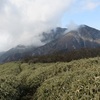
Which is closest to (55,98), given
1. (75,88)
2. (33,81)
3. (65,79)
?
(65,79)

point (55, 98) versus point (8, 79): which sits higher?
point (8, 79)

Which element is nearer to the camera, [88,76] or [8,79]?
[88,76]

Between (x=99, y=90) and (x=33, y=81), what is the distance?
1230 cm

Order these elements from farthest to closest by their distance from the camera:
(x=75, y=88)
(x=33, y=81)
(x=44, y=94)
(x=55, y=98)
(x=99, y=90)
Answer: (x=33, y=81) < (x=44, y=94) < (x=55, y=98) < (x=75, y=88) < (x=99, y=90)

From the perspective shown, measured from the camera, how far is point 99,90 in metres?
12.9

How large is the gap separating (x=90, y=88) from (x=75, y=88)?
1.17m

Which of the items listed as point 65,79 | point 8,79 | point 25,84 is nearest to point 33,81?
point 25,84

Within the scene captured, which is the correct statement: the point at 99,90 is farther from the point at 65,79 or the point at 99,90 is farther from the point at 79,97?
the point at 65,79

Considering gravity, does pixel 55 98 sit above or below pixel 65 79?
below

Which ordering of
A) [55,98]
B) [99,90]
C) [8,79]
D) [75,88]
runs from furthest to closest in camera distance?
1. [8,79]
2. [55,98]
3. [75,88]
4. [99,90]

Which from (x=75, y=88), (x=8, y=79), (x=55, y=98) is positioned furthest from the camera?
(x=8, y=79)

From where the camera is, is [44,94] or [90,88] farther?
[44,94]

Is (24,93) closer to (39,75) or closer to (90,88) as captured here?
(39,75)

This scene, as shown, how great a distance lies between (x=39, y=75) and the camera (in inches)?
986
